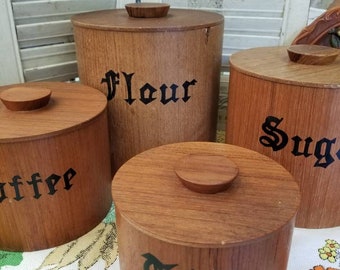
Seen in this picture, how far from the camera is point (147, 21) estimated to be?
1.32 m

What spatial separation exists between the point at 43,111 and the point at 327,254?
99cm

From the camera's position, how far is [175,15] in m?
1.47

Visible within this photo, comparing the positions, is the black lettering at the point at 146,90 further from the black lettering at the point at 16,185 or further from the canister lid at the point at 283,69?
the black lettering at the point at 16,185

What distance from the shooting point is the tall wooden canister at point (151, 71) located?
1243 millimetres

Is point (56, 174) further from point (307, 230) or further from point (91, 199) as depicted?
point (307, 230)

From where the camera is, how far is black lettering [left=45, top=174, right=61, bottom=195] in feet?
3.47

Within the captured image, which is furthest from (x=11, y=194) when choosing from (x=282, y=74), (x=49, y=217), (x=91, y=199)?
(x=282, y=74)

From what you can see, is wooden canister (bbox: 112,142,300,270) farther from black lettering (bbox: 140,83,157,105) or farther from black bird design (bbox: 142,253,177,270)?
black lettering (bbox: 140,83,157,105)

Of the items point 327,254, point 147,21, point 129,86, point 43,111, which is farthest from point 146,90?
point 327,254

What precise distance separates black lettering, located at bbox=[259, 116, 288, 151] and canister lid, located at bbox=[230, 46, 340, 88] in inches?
5.0

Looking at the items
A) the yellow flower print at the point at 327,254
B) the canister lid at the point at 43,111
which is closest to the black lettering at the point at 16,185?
the canister lid at the point at 43,111

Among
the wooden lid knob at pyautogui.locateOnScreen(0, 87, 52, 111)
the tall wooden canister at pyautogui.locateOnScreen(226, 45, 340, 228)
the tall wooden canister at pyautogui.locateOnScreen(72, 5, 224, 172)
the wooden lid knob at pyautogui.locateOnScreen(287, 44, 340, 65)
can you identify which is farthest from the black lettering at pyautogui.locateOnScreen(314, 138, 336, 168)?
the wooden lid knob at pyautogui.locateOnScreen(0, 87, 52, 111)

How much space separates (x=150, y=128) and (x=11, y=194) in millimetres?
541

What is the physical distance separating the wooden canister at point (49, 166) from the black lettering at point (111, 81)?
9 centimetres
